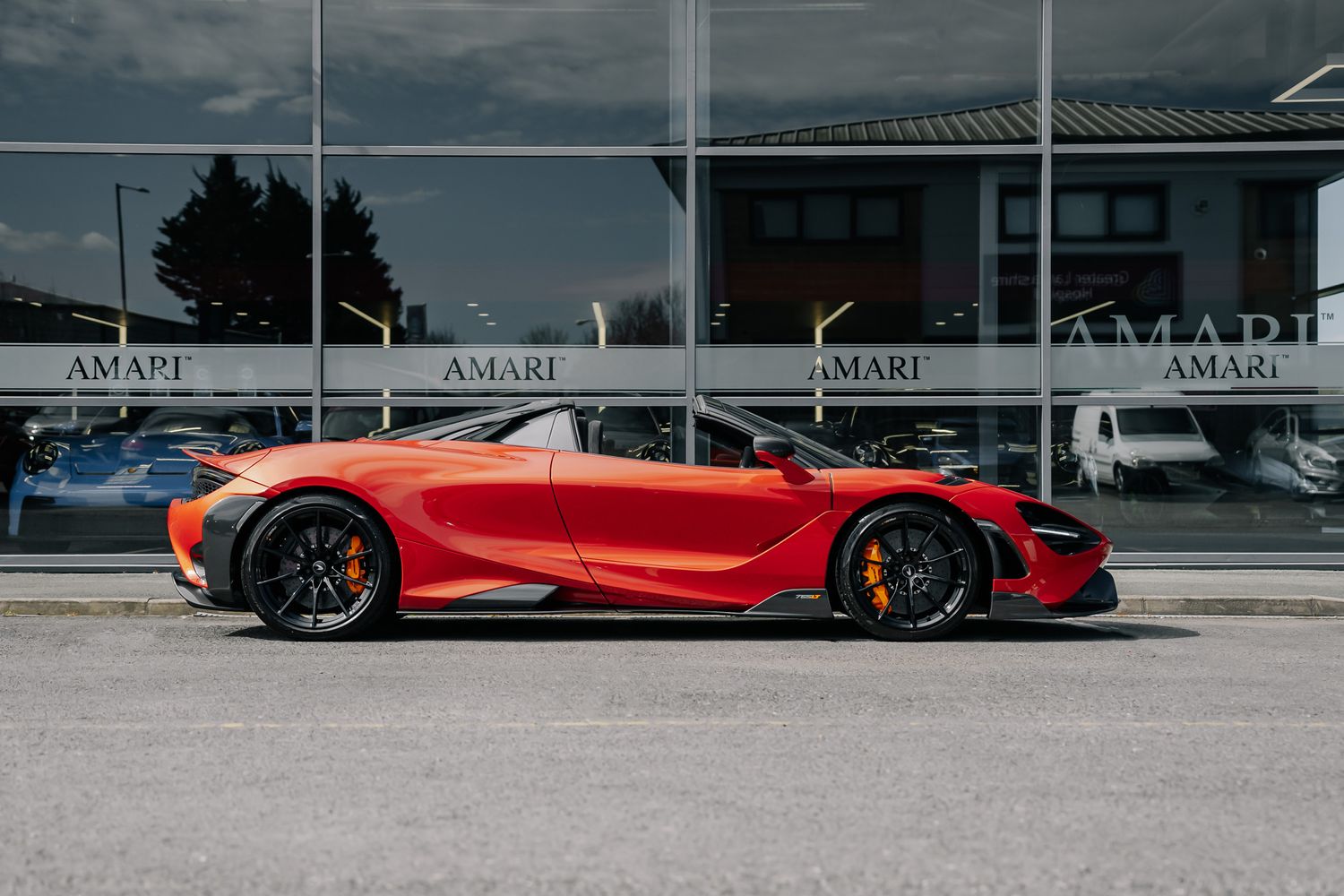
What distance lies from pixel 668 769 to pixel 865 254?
753cm

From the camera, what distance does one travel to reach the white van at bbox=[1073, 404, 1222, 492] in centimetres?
1103

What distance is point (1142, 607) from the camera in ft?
28.2

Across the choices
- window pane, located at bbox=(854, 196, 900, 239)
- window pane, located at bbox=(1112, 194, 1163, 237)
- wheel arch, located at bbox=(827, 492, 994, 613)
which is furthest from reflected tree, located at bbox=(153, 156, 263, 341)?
window pane, located at bbox=(1112, 194, 1163, 237)

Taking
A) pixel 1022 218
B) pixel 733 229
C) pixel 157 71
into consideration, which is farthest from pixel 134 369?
pixel 1022 218

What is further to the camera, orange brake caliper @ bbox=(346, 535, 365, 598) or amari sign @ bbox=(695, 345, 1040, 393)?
amari sign @ bbox=(695, 345, 1040, 393)

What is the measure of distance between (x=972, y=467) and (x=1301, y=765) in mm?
6784

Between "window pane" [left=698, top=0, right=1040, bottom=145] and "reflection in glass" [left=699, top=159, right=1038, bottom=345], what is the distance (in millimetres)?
263

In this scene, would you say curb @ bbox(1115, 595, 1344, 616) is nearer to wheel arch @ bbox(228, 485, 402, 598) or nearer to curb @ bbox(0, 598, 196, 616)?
wheel arch @ bbox(228, 485, 402, 598)

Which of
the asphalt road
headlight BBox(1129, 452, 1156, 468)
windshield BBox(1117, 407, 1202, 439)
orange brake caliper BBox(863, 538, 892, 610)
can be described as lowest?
the asphalt road

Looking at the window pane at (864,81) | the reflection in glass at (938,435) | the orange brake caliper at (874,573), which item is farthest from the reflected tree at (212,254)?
the orange brake caliper at (874,573)

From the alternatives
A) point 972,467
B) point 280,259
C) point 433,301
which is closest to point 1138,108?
point 972,467

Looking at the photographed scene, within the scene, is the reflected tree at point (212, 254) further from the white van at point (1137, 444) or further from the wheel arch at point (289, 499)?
the white van at point (1137, 444)

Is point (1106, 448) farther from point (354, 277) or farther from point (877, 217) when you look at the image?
point (354, 277)

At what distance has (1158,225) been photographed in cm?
1113
